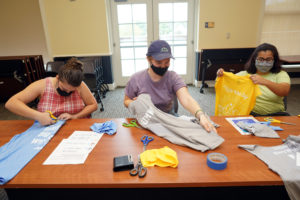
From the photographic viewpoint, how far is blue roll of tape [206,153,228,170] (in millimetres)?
880

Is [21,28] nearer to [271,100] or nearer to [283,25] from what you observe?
[271,100]

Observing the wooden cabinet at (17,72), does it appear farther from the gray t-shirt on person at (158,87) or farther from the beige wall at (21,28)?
the gray t-shirt on person at (158,87)

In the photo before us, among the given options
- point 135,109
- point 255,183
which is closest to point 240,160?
point 255,183

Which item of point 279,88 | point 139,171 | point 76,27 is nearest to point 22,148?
point 139,171

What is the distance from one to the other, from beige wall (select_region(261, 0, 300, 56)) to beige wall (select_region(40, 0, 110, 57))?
3.63m

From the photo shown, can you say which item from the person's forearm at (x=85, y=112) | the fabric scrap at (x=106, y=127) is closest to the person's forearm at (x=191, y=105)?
the fabric scrap at (x=106, y=127)

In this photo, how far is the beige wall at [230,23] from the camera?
4.15 m

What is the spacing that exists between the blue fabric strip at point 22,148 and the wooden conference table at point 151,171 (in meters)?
0.03

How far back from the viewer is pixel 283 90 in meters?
1.63

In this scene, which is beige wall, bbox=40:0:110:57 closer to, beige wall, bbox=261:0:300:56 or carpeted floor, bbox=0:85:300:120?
carpeted floor, bbox=0:85:300:120

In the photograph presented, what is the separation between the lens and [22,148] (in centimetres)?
108

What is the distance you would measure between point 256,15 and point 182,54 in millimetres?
1768

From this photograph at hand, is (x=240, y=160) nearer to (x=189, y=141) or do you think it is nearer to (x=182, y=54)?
(x=189, y=141)

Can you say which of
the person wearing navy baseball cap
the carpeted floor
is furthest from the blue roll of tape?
the carpeted floor
